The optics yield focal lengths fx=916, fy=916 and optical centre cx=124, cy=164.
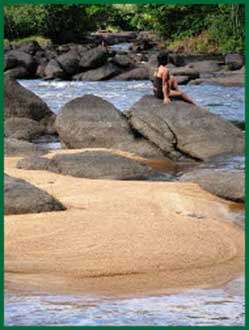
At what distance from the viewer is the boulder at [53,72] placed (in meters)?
35.8

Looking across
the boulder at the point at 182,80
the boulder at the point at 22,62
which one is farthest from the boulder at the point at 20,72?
the boulder at the point at 182,80

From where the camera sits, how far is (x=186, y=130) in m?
15.4

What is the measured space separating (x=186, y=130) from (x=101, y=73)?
1992cm

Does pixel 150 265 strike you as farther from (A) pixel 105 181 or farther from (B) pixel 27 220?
(A) pixel 105 181

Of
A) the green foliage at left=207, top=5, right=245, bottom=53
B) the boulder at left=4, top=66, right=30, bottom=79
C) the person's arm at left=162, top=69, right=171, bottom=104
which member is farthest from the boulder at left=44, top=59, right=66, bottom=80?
the person's arm at left=162, top=69, right=171, bottom=104

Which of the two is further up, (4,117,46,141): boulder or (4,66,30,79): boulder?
(4,117,46,141): boulder

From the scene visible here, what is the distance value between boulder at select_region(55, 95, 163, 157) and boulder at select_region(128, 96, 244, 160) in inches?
8.7

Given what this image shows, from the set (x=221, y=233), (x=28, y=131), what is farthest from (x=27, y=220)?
(x=28, y=131)

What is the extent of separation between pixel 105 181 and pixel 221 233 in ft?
9.61

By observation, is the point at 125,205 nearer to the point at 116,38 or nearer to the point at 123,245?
the point at 123,245

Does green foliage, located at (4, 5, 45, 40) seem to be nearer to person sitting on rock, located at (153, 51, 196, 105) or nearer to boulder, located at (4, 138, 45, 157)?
person sitting on rock, located at (153, 51, 196, 105)

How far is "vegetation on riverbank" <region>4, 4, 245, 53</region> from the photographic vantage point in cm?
4494

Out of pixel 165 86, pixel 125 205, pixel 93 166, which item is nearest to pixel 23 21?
pixel 165 86

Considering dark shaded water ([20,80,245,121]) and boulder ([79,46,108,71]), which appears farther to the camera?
boulder ([79,46,108,71])
